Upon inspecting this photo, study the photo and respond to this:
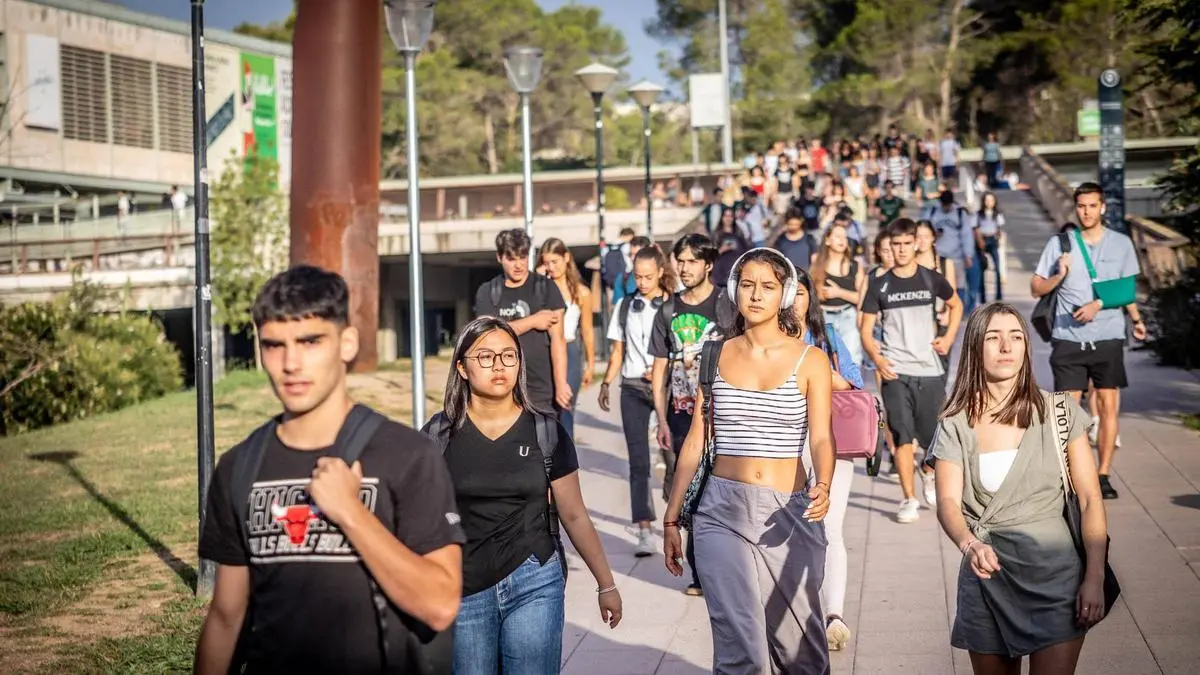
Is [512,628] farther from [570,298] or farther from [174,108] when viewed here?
[174,108]

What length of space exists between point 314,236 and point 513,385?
1773 cm

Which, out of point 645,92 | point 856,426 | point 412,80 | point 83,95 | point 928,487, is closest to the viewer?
point 856,426

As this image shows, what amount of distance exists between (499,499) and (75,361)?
1812cm

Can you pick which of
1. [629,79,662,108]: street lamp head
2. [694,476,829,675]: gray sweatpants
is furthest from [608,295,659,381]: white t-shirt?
[629,79,662,108]: street lamp head

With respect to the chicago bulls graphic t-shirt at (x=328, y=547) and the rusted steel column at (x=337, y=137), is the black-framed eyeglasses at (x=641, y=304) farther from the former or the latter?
the rusted steel column at (x=337, y=137)

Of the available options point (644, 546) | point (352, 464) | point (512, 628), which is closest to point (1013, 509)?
point (512, 628)

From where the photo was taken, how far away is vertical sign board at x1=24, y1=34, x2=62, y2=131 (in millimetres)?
40500

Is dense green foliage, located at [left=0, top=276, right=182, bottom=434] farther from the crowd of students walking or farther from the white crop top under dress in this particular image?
the crowd of students walking

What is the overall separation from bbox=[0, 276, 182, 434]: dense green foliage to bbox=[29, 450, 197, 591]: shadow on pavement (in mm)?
3301

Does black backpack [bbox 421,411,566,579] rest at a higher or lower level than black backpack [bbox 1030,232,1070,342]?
lower

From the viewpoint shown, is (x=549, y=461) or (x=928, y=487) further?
(x=928, y=487)

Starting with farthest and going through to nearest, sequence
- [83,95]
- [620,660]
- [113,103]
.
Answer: [113,103] < [83,95] < [620,660]

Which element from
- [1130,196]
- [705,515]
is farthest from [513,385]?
[1130,196]

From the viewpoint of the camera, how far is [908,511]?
951 cm
